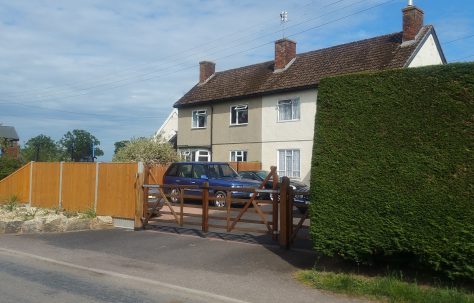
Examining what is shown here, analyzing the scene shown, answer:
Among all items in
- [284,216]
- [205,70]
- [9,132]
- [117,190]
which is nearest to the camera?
[284,216]

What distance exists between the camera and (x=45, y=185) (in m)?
17.3

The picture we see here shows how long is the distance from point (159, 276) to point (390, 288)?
153 inches

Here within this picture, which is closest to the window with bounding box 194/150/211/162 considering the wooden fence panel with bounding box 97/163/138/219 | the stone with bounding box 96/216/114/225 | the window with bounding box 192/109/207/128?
the window with bounding box 192/109/207/128

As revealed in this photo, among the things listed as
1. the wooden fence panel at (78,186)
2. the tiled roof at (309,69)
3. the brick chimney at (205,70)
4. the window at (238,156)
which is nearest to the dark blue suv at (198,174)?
the wooden fence panel at (78,186)

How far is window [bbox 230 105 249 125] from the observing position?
3009 centimetres

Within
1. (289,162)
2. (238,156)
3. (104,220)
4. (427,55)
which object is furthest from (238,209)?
(238,156)

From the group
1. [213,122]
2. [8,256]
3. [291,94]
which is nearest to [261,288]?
[8,256]

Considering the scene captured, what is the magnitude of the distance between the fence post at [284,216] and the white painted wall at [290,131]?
15.0 m

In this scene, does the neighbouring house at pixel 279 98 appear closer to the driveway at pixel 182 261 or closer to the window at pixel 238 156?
the window at pixel 238 156

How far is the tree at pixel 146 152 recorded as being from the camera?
2831cm

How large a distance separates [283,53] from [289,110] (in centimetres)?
414

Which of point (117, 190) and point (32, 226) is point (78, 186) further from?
point (32, 226)

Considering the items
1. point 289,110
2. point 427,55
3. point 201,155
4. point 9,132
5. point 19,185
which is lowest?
point 19,185

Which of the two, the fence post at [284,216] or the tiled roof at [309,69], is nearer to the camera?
the fence post at [284,216]
